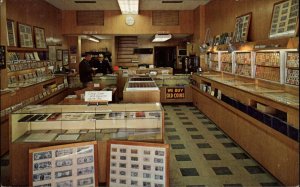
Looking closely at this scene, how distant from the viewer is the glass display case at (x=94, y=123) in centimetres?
388

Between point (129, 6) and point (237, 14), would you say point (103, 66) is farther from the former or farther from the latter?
point (237, 14)

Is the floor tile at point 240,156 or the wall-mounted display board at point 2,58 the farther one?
the wall-mounted display board at point 2,58

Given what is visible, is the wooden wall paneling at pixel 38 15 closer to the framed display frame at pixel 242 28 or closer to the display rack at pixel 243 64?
the framed display frame at pixel 242 28

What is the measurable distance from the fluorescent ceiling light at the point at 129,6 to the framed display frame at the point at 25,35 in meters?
2.65

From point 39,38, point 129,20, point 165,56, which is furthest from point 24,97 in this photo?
point 165,56

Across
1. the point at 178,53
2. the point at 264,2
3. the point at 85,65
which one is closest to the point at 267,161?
the point at 264,2

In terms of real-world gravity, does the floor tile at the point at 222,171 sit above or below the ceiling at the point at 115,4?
below

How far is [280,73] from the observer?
5.42 metres

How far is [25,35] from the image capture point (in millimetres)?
8109

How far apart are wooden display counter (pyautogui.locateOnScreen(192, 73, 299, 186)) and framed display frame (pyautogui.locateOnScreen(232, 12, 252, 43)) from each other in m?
0.95

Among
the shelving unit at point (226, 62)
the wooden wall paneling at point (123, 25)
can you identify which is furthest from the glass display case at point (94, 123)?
the wooden wall paneling at point (123, 25)

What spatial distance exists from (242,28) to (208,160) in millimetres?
3475

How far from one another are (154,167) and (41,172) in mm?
1243

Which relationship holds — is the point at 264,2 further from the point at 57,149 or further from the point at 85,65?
the point at 85,65
